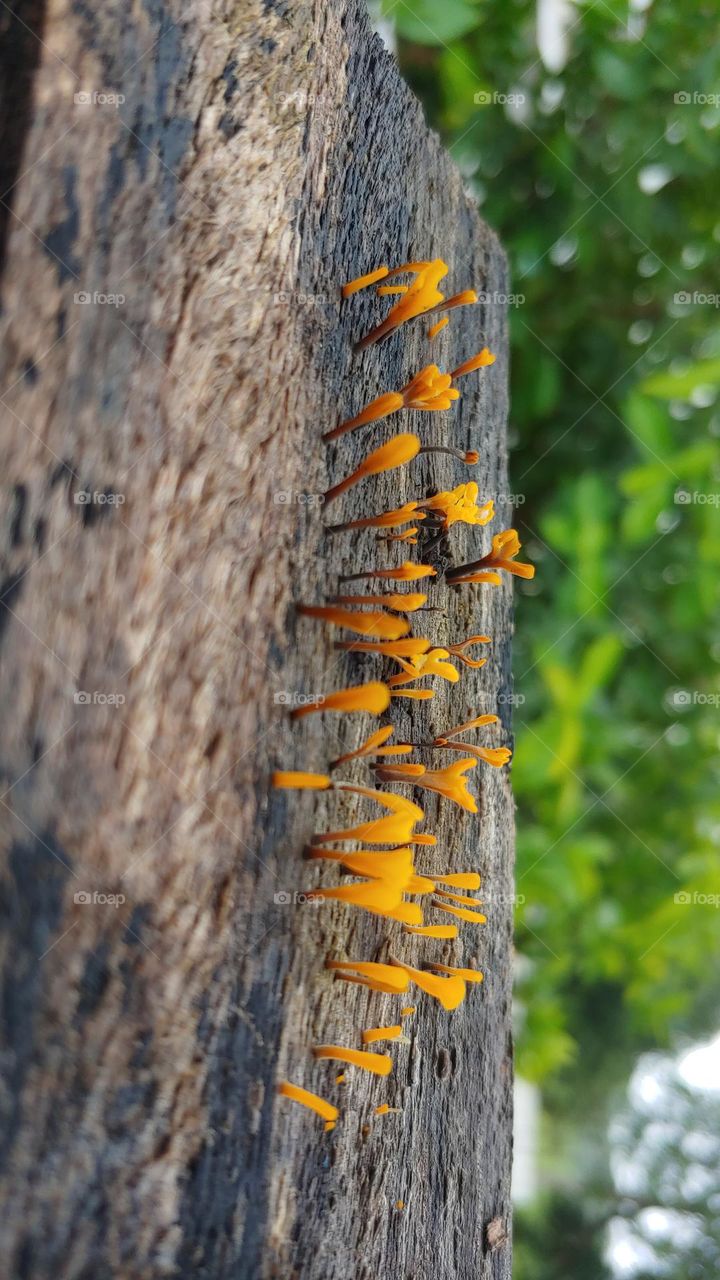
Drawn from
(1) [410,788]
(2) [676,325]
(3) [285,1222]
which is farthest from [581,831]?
(3) [285,1222]

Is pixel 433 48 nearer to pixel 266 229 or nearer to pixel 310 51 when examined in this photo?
pixel 310 51

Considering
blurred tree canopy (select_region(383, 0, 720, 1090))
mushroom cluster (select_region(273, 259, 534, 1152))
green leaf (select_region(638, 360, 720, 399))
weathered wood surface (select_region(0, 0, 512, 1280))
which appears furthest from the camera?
blurred tree canopy (select_region(383, 0, 720, 1090))

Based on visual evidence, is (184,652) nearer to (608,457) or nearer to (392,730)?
(392,730)

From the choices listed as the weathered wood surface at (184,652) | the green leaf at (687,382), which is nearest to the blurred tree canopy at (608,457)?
the green leaf at (687,382)

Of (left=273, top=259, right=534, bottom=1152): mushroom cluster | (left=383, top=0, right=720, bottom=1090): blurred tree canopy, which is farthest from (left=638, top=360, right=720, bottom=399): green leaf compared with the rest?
(left=273, top=259, right=534, bottom=1152): mushroom cluster

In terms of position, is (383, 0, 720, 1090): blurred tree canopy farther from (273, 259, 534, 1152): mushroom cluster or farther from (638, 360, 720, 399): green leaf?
(273, 259, 534, 1152): mushroom cluster

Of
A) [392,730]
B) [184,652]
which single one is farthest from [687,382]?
[184,652]

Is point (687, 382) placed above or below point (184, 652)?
above
